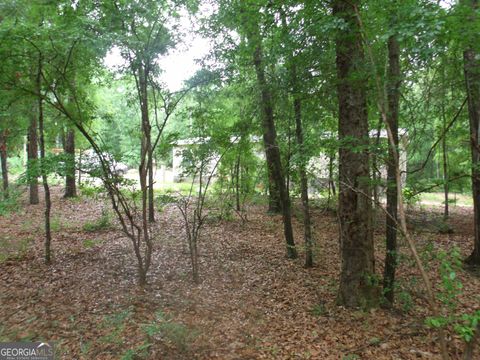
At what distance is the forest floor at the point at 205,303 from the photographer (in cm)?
407

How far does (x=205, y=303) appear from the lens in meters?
5.41

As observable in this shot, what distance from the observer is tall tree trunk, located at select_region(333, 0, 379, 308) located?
14.4 feet

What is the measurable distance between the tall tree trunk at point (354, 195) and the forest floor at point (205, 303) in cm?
34

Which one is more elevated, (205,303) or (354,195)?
(354,195)

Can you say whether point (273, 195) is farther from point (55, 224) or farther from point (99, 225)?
point (55, 224)

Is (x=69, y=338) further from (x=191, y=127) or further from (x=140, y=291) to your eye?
(x=191, y=127)

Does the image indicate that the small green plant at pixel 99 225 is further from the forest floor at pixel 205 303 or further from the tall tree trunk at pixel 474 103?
the tall tree trunk at pixel 474 103

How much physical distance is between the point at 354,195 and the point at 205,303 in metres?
2.94

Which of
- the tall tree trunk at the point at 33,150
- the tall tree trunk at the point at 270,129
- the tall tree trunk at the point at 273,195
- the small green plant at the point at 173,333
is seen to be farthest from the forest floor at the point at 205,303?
the tall tree trunk at the point at 273,195

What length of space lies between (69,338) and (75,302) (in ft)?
3.45

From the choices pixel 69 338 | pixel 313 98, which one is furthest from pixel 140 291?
pixel 313 98

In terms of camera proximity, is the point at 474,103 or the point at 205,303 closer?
the point at 474,103

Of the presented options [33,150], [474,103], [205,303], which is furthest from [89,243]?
[474,103]

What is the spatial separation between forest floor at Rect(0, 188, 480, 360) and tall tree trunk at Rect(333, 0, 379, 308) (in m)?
0.34
